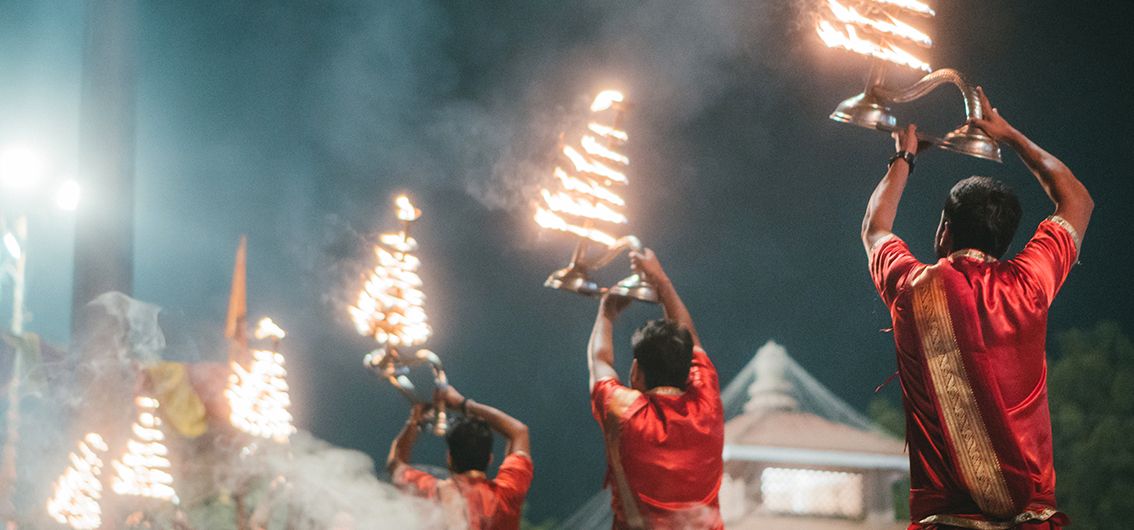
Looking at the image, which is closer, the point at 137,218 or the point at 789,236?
the point at 789,236

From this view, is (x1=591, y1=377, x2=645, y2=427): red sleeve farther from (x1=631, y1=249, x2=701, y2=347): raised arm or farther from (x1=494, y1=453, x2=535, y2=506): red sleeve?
(x1=494, y1=453, x2=535, y2=506): red sleeve

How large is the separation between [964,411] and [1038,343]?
258 mm

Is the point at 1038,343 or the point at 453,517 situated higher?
the point at 1038,343

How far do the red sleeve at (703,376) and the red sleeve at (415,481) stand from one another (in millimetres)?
1329

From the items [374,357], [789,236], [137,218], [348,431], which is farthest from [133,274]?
[374,357]

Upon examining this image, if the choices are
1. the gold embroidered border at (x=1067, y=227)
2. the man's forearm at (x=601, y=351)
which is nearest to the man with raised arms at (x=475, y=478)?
the man's forearm at (x=601, y=351)

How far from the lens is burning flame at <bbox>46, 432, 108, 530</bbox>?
8031 millimetres

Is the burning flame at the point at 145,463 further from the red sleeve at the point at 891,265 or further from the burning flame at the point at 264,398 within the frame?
the red sleeve at the point at 891,265

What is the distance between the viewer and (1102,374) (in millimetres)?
13008

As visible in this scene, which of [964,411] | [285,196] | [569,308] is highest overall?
[964,411]

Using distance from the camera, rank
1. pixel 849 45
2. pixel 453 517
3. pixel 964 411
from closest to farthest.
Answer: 1. pixel 964 411
2. pixel 849 45
3. pixel 453 517

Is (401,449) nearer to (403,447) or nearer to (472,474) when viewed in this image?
(403,447)

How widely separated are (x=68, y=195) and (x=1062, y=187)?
13.3m

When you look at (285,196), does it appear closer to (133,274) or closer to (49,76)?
(133,274)
